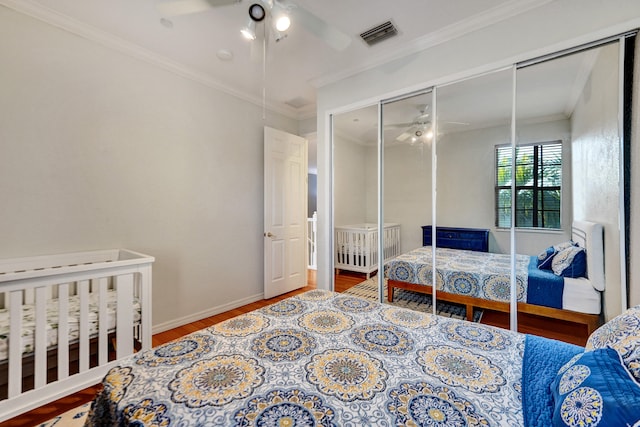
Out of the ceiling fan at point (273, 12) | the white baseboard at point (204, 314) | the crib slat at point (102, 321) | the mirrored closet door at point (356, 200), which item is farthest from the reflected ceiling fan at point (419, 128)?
the crib slat at point (102, 321)

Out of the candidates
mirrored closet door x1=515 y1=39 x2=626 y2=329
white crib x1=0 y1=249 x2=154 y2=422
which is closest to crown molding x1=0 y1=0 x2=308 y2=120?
white crib x1=0 y1=249 x2=154 y2=422

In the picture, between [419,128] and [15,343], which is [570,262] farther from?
[15,343]

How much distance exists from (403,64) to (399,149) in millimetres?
788

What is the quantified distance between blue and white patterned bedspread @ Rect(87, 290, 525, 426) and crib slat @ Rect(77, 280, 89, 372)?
3.20 feet

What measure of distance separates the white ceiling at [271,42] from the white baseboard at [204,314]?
2581mm

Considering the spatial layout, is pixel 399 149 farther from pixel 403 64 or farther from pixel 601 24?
pixel 601 24

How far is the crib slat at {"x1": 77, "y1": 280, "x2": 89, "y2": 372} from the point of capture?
69.3 inches

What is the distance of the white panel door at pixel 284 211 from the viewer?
141 inches

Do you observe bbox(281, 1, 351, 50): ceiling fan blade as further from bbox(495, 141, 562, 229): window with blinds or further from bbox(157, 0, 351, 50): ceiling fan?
bbox(495, 141, 562, 229): window with blinds

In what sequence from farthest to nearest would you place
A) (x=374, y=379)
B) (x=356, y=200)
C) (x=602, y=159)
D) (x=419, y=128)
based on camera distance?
1. (x=356, y=200)
2. (x=419, y=128)
3. (x=602, y=159)
4. (x=374, y=379)

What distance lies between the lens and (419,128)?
2.62 meters

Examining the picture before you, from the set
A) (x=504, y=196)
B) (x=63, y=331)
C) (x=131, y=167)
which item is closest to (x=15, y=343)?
(x=63, y=331)

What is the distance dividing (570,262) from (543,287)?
0.26 meters

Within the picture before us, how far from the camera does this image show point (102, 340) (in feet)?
6.12
